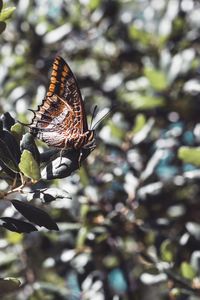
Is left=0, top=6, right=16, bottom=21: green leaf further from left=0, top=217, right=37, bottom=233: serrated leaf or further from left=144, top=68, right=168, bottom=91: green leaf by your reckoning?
left=144, top=68, right=168, bottom=91: green leaf

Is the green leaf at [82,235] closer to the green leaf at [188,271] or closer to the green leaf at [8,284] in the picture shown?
the green leaf at [188,271]

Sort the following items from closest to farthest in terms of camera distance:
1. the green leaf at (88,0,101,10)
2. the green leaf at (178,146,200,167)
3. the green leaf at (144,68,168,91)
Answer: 1. the green leaf at (178,146,200,167)
2. the green leaf at (144,68,168,91)
3. the green leaf at (88,0,101,10)

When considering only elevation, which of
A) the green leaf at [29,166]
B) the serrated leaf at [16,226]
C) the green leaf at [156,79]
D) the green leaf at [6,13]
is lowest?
the green leaf at [156,79]

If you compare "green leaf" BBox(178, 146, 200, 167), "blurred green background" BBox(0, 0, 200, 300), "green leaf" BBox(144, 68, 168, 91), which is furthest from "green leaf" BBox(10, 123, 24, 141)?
"green leaf" BBox(144, 68, 168, 91)

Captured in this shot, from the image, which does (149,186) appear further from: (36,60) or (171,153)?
(36,60)

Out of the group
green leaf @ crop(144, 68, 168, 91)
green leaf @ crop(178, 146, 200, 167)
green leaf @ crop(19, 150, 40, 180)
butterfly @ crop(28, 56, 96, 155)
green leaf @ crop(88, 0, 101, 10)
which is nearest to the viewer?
green leaf @ crop(19, 150, 40, 180)

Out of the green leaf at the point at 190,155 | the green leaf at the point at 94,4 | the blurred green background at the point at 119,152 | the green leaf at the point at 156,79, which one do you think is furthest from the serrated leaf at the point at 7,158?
the green leaf at the point at 94,4
